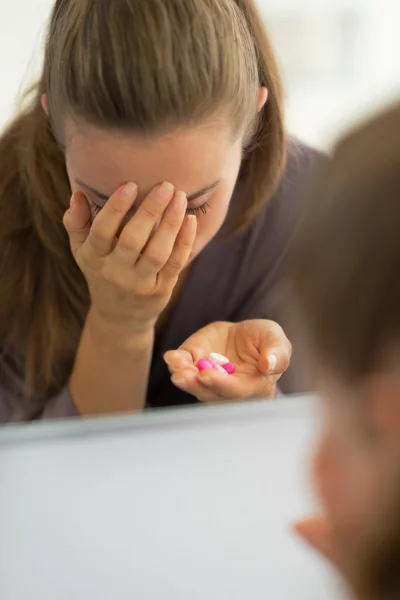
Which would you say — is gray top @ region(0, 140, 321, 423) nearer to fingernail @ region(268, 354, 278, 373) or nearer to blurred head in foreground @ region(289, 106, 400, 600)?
fingernail @ region(268, 354, 278, 373)

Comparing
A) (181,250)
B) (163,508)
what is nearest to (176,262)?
(181,250)

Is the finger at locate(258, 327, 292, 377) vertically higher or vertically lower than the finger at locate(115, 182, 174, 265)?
lower

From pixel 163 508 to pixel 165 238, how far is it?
0.55ft

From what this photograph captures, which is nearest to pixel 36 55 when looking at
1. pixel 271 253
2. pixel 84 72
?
pixel 84 72

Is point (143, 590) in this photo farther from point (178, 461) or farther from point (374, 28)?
point (374, 28)

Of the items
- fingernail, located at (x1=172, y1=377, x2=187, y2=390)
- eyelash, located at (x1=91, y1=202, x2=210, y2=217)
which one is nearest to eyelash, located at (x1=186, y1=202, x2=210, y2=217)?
eyelash, located at (x1=91, y1=202, x2=210, y2=217)

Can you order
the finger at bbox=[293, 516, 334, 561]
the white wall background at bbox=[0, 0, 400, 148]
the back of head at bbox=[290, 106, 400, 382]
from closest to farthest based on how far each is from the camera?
the back of head at bbox=[290, 106, 400, 382] → the finger at bbox=[293, 516, 334, 561] → the white wall background at bbox=[0, 0, 400, 148]

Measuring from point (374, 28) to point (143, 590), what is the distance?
46 centimetres

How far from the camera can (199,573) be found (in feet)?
1.26

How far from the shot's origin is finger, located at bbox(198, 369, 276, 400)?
41 cm

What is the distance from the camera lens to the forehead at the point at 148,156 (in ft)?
1.15

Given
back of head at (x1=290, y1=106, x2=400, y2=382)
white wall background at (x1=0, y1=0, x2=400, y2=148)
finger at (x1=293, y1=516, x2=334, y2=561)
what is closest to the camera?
back of head at (x1=290, y1=106, x2=400, y2=382)

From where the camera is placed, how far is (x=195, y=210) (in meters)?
0.39

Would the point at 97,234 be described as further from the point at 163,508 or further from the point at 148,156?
the point at 163,508
